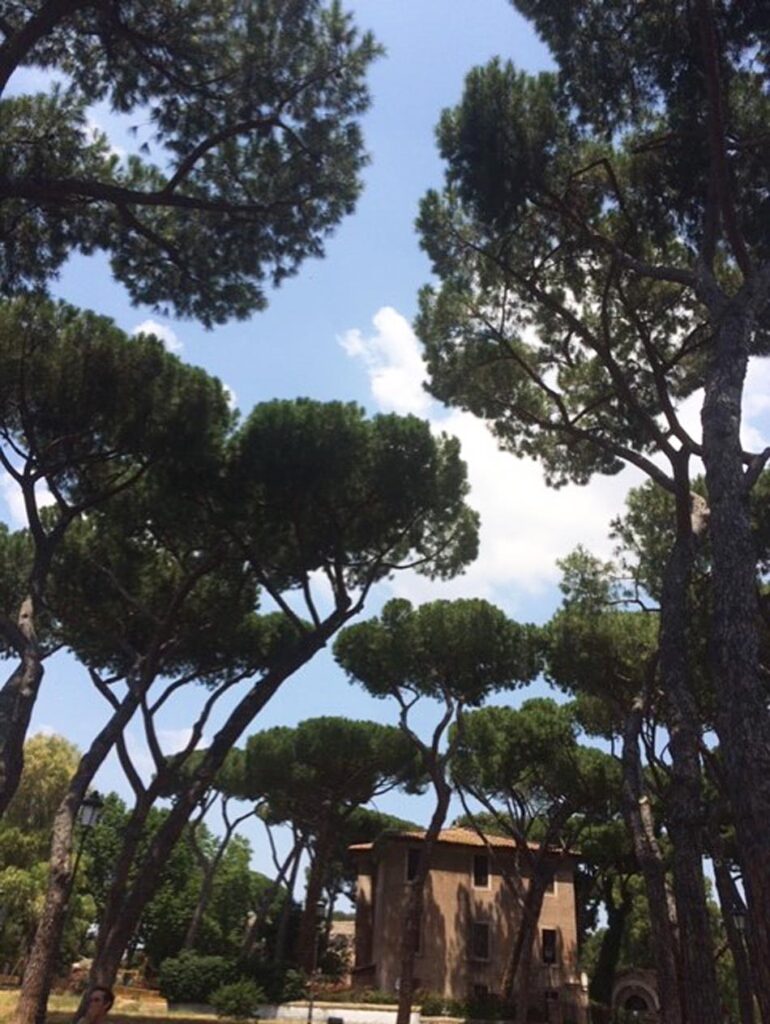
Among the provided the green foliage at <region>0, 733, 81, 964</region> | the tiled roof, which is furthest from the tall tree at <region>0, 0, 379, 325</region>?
the tiled roof

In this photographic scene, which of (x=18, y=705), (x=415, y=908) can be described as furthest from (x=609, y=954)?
(x=18, y=705)

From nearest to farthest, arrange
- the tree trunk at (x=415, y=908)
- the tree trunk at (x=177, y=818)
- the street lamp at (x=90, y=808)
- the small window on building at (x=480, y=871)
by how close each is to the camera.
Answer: the tree trunk at (x=177, y=818) → the street lamp at (x=90, y=808) → the tree trunk at (x=415, y=908) → the small window on building at (x=480, y=871)

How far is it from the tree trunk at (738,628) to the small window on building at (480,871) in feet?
75.6

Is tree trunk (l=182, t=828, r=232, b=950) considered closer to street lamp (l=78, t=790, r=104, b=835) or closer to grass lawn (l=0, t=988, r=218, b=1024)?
grass lawn (l=0, t=988, r=218, b=1024)

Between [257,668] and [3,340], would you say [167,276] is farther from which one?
[257,668]

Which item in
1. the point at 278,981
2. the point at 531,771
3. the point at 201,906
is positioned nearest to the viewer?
the point at 278,981

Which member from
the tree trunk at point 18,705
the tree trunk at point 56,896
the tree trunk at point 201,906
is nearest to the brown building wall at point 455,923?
the tree trunk at point 201,906

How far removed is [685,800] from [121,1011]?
14216mm

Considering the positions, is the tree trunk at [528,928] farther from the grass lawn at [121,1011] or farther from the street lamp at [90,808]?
the street lamp at [90,808]

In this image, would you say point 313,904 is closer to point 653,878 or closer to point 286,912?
point 286,912

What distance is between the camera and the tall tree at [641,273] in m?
6.89

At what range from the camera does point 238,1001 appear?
1773cm

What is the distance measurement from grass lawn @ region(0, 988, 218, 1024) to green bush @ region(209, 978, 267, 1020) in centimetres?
29

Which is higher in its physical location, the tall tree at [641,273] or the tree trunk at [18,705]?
the tall tree at [641,273]
